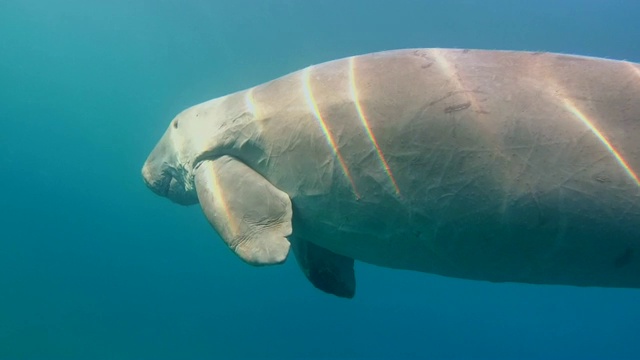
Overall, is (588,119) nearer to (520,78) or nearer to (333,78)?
(520,78)

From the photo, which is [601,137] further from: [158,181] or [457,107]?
[158,181]

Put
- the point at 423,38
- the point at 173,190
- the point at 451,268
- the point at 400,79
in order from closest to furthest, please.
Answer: the point at 400,79 → the point at 451,268 → the point at 173,190 → the point at 423,38

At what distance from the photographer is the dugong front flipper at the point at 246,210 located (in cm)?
337

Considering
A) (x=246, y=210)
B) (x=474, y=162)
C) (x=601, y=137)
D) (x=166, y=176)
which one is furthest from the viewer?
(x=166, y=176)

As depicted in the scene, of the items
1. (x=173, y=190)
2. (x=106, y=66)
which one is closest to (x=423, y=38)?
(x=106, y=66)

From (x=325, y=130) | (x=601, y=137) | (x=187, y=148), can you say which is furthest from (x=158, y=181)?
(x=601, y=137)

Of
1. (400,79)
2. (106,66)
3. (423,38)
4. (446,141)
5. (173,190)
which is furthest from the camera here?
(106,66)

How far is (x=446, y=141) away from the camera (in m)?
2.93

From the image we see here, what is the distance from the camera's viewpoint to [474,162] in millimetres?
2883

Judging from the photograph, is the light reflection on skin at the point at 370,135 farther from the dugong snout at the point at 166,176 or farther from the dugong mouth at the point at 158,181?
the dugong mouth at the point at 158,181

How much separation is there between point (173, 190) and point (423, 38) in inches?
1216

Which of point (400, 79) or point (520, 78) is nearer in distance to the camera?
point (520, 78)

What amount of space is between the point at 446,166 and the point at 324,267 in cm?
205

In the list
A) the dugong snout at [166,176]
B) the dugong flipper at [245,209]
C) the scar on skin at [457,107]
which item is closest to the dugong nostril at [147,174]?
the dugong snout at [166,176]
